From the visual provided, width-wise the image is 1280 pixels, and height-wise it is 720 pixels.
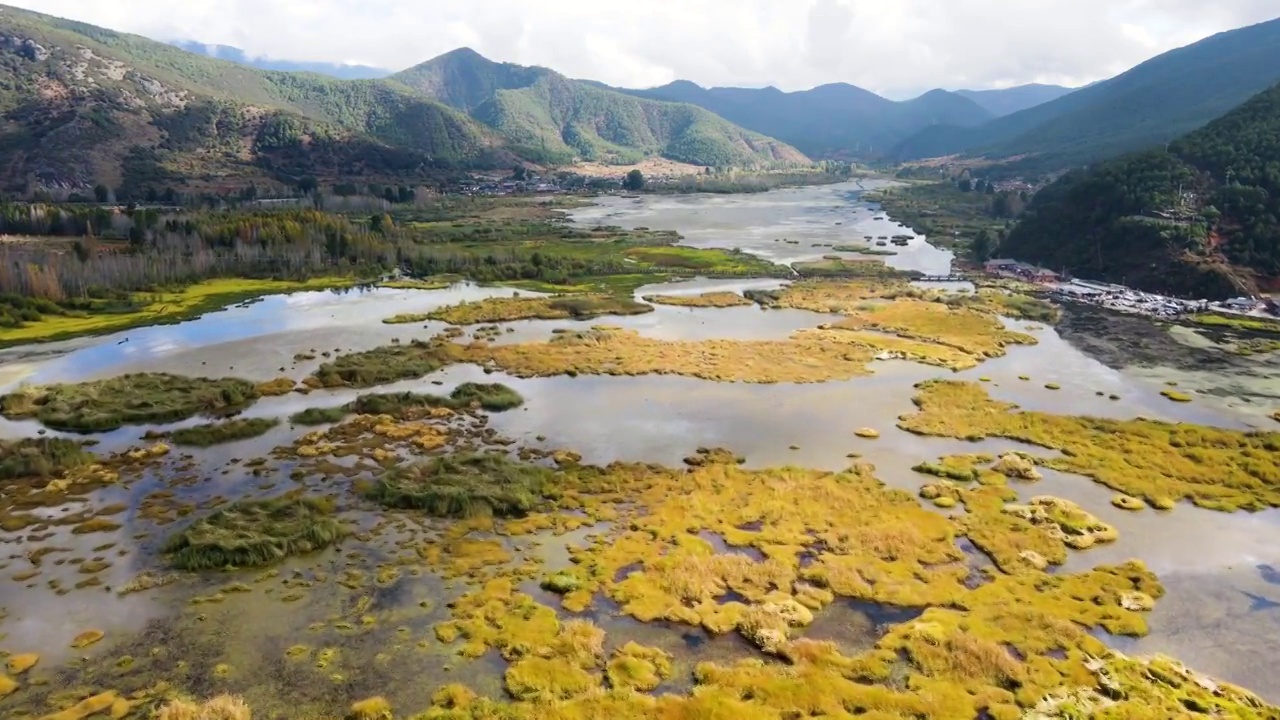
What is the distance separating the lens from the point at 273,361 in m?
60.2

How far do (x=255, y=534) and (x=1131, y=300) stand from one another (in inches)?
3544

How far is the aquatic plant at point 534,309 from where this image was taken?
78.3 metres

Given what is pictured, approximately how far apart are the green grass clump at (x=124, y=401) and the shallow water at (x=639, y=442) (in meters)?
1.68

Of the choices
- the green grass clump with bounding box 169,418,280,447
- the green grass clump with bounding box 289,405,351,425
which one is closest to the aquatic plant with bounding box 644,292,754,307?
the green grass clump with bounding box 289,405,351,425

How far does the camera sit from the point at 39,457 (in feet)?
128

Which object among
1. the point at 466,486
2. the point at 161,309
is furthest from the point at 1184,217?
the point at 161,309

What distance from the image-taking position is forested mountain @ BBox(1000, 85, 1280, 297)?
285 feet

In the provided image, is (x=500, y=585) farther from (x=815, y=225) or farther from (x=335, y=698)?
(x=815, y=225)

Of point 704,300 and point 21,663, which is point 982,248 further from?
point 21,663

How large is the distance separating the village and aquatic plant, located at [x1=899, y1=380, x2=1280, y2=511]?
3963 centimetres

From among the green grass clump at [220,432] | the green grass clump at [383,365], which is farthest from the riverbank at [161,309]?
the green grass clump at [220,432]

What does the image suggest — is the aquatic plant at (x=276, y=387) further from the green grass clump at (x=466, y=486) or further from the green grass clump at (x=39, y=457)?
the green grass clump at (x=466, y=486)

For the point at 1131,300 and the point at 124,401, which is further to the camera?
the point at 1131,300

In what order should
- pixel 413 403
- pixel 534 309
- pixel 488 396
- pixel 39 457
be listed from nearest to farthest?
pixel 39 457
pixel 413 403
pixel 488 396
pixel 534 309
